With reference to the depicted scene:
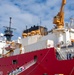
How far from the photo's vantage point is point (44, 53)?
19234 millimetres

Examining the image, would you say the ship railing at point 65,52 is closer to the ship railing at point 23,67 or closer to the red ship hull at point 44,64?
the red ship hull at point 44,64

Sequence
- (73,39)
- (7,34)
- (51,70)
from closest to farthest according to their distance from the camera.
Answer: (51,70) → (73,39) → (7,34)

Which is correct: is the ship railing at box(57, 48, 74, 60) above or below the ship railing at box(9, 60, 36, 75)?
above

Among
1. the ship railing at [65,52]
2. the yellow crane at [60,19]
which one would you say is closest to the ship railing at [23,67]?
the ship railing at [65,52]

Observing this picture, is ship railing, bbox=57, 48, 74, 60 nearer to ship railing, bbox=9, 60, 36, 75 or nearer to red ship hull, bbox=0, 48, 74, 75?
red ship hull, bbox=0, 48, 74, 75

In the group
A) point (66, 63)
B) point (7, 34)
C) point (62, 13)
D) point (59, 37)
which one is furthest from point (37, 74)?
point (7, 34)

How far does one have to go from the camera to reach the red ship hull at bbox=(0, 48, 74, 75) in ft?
57.5

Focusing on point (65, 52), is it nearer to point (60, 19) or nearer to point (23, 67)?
point (23, 67)

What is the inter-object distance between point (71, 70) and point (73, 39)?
5.77m

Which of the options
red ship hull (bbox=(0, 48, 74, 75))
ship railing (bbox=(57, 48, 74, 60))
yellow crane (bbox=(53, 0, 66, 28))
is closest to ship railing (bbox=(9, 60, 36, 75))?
red ship hull (bbox=(0, 48, 74, 75))

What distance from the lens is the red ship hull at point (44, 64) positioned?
57.5ft

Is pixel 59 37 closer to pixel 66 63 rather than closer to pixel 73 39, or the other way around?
pixel 73 39

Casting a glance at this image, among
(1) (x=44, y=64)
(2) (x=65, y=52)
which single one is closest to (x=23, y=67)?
(1) (x=44, y=64)

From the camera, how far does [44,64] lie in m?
19.0
